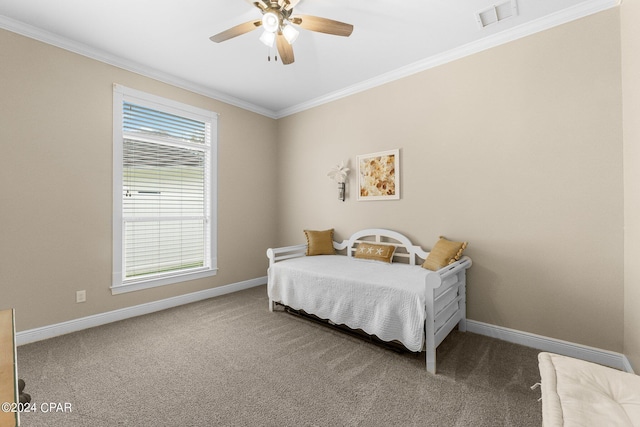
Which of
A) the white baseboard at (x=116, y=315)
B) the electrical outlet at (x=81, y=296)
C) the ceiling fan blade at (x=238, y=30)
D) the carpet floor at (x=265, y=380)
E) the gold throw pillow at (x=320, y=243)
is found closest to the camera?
the carpet floor at (x=265, y=380)

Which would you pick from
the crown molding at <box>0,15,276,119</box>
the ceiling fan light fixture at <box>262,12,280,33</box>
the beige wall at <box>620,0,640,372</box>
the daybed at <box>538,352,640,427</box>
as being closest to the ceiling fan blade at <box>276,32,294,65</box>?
the ceiling fan light fixture at <box>262,12,280,33</box>

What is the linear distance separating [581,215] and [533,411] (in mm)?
1561

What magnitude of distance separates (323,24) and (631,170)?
2383mm

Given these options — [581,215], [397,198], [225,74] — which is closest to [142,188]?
[225,74]

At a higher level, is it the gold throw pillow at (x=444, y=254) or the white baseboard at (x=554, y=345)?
the gold throw pillow at (x=444, y=254)

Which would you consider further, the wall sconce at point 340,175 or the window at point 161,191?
the wall sconce at point 340,175

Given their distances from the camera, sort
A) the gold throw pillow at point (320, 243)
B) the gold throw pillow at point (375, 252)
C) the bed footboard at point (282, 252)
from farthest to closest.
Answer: the gold throw pillow at point (320, 243), the bed footboard at point (282, 252), the gold throw pillow at point (375, 252)

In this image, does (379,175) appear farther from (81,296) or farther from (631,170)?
(81,296)

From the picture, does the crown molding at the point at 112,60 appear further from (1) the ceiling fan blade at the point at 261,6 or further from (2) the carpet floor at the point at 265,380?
(2) the carpet floor at the point at 265,380

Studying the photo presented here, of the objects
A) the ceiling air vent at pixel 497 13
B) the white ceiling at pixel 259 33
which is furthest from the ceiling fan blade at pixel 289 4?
the ceiling air vent at pixel 497 13

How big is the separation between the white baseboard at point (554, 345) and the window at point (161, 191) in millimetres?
3329

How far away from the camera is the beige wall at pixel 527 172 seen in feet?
7.11

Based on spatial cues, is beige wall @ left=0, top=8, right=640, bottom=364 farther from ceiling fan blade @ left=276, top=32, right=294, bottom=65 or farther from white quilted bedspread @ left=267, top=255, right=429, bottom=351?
ceiling fan blade @ left=276, top=32, right=294, bottom=65

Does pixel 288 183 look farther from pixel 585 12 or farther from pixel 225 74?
pixel 585 12
